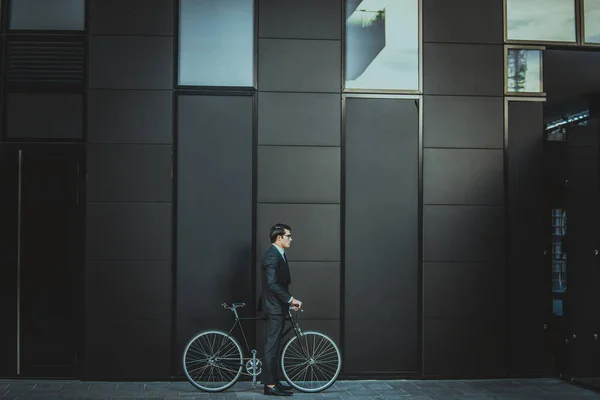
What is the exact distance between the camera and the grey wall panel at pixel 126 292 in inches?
412

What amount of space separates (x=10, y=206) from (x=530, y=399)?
752cm

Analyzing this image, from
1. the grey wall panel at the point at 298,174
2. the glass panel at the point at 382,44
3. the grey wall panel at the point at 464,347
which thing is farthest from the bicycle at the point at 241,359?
the glass panel at the point at 382,44

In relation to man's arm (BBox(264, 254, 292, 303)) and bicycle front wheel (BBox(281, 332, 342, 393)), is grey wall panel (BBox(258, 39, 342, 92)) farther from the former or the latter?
bicycle front wheel (BBox(281, 332, 342, 393))

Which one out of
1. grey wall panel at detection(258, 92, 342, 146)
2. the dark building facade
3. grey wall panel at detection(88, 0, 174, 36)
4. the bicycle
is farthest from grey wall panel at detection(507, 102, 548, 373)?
grey wall panel at detection(88, 0, 174, 36)

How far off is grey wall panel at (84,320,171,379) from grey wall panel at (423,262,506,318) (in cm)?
379

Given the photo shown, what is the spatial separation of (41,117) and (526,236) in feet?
23.8

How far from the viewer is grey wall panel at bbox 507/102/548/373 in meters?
11.0

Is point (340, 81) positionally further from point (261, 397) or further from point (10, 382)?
point (10, 382)

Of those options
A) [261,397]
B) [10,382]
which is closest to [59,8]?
[10,382]

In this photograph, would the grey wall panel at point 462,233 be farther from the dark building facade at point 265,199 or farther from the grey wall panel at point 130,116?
the grey wall panel at point 130,116

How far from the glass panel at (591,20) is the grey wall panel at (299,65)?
3880mm

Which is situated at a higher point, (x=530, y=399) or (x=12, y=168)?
(x=12, y=168)

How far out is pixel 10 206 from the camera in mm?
10633

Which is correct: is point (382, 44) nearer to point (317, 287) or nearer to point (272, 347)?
point (317, 287)
